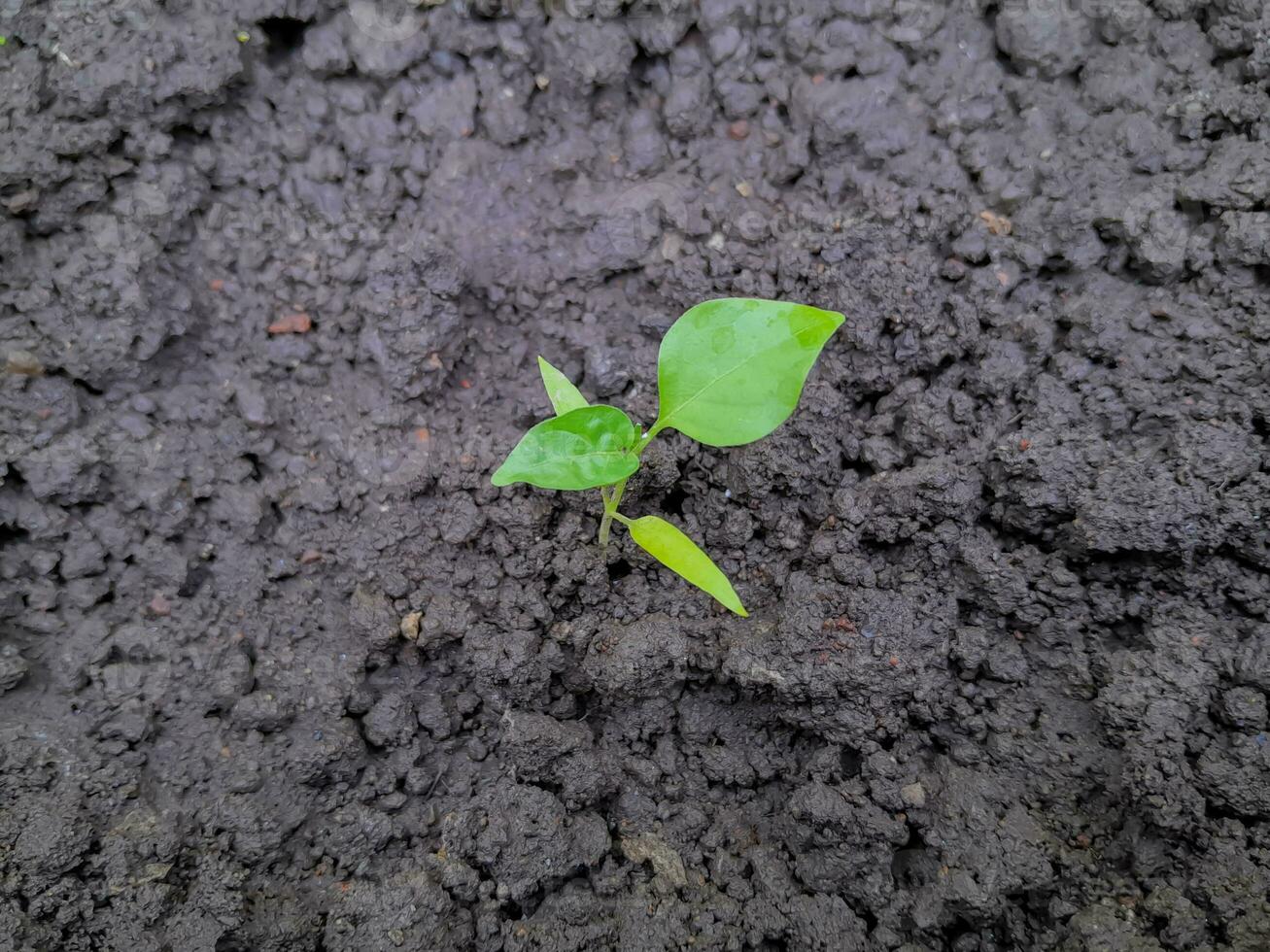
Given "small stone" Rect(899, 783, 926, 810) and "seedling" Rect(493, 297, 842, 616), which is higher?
"seedling" Rect(493, 297, 842, 616)

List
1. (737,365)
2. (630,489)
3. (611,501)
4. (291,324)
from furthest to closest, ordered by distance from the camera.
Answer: (291,324) → (630,489) → (611,501) → (737,365)

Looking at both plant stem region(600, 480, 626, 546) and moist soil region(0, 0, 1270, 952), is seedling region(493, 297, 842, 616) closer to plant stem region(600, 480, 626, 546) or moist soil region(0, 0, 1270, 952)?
plant stem region(600, 480, 626, 546)

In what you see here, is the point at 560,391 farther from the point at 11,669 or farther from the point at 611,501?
the point at 11,669

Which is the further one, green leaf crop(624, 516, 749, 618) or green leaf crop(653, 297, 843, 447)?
green leaf crop(624, 516, 749, 618)

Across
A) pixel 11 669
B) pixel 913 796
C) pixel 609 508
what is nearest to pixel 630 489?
pixel 609 508

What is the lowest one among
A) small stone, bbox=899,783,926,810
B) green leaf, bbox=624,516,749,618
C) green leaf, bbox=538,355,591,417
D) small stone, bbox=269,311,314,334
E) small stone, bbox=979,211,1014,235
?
small stone, bbox=899,783,926,810

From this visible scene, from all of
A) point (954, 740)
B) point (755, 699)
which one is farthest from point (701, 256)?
point (954, 740)

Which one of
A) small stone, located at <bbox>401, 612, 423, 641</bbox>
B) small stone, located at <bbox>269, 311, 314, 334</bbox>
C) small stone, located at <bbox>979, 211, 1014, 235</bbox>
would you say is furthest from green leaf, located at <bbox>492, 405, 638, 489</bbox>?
small stone, located at <bbox>979, 211, 1014, 235</bbox>
